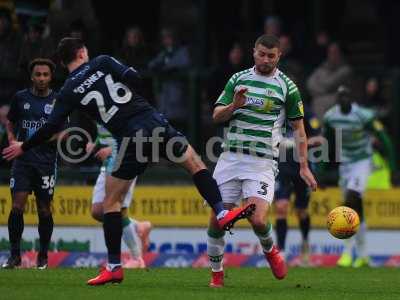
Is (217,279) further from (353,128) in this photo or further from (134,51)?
(134,51)

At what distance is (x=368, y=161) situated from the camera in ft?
61.3

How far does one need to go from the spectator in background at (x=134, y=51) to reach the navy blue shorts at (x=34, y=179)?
5115 mm

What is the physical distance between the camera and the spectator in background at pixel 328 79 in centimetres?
1970

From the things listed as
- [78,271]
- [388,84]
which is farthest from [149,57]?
[78,271]

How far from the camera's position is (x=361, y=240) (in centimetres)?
1855

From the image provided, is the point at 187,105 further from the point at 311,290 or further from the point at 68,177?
the point at 311,290

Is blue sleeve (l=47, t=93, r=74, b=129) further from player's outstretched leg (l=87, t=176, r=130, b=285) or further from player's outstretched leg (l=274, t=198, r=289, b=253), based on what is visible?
player's outstretched leg (l=274, t=198, r=289, b=253)

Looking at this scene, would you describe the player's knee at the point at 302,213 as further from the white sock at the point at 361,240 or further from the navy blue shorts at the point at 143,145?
the navy blue shorts at the point at 143,145

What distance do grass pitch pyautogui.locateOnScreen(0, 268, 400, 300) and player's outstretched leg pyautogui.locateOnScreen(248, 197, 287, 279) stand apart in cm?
21

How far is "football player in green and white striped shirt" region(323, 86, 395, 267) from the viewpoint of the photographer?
18453mm

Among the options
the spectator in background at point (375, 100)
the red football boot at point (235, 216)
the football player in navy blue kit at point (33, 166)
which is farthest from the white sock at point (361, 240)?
the red football boot at point (235, 216)

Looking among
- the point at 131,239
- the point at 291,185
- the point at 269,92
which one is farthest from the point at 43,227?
the point at 291,185

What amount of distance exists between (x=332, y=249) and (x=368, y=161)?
1.57 m

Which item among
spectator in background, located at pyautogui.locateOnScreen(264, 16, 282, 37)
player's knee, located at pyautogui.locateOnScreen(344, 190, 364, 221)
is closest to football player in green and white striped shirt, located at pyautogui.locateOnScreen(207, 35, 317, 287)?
player's knee, located at pyautogui.locateOnScreen(344, 190, 364, 221)
